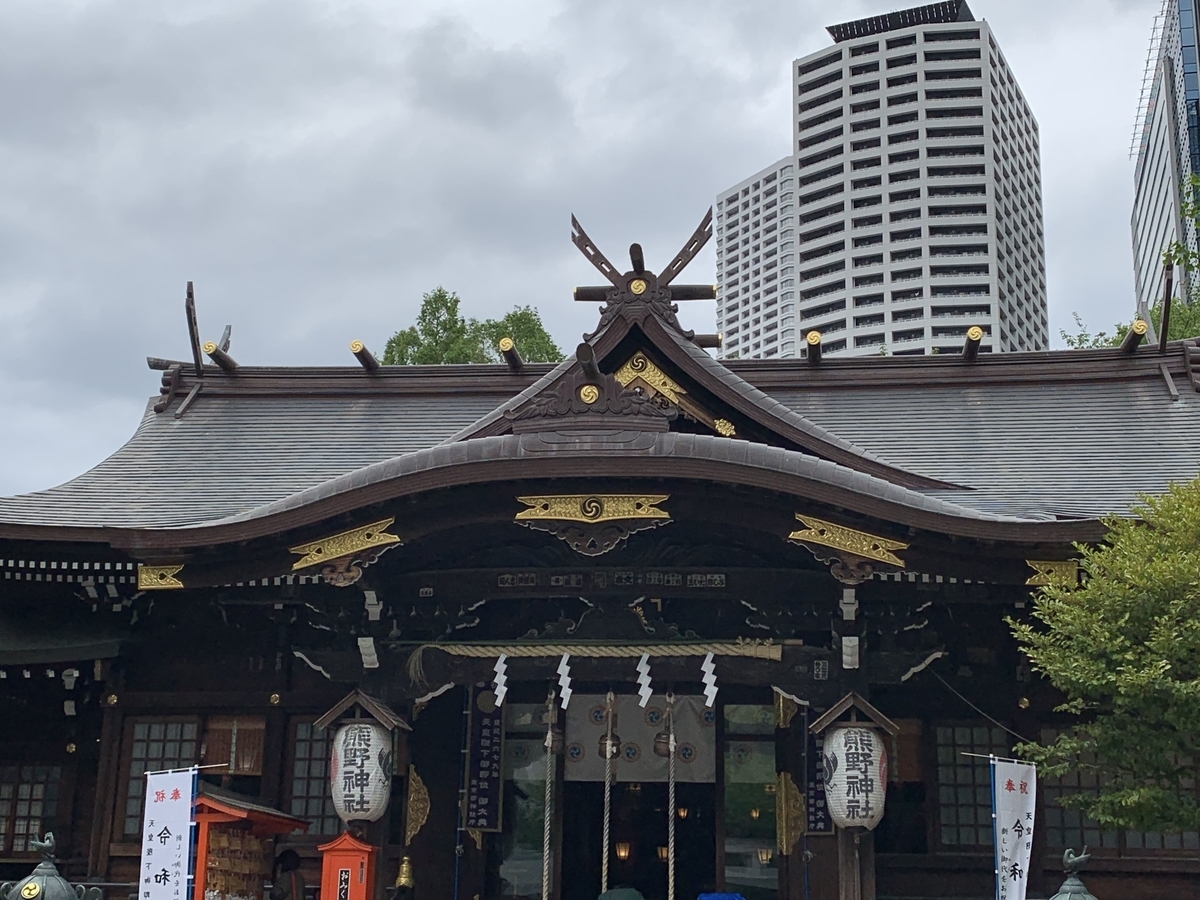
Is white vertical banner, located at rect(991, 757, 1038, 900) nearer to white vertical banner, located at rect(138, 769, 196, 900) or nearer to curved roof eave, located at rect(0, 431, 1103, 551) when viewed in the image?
curved roof eave, located at rect(0, 431, 1103, 551)

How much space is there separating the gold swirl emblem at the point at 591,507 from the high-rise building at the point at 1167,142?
57.2 metres

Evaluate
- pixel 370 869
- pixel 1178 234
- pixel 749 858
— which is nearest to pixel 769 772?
pixel 749 858

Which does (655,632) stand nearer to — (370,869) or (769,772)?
(769,772)

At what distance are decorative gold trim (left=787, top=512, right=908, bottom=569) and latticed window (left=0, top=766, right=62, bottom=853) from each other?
26.5ft

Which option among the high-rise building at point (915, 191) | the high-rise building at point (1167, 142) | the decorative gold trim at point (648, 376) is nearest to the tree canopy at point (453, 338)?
the decorative gold trim at point (648, 376)

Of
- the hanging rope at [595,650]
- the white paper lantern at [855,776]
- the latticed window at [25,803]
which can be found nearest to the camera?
the white paper lantern at [855,776]

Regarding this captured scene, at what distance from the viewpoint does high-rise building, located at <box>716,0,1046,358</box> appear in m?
83.8

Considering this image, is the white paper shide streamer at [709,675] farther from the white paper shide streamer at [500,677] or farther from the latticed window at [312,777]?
the latticed window at [312,777]

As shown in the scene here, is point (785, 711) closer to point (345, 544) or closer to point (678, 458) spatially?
point (678, 458)

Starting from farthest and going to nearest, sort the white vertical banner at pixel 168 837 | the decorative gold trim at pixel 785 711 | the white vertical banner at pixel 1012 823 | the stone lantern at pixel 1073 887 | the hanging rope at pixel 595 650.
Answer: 1. the decorative gold trim at pixel 785 711
2. the hanging rope at pixel 595 650
3. the white vertical banner at pixel 168 837
4. the white vertical banner at pixel 1012 823
5. the stone lantern at pixel 1073 887

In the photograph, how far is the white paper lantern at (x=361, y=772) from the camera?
11.0 m

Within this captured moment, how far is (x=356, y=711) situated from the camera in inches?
444

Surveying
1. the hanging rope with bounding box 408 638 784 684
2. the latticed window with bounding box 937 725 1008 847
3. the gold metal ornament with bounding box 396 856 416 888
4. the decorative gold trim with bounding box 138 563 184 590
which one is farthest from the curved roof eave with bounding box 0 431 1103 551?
the gold metal ornament with bounding box 396 856 416 888

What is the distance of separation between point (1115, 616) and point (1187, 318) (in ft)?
67.1
